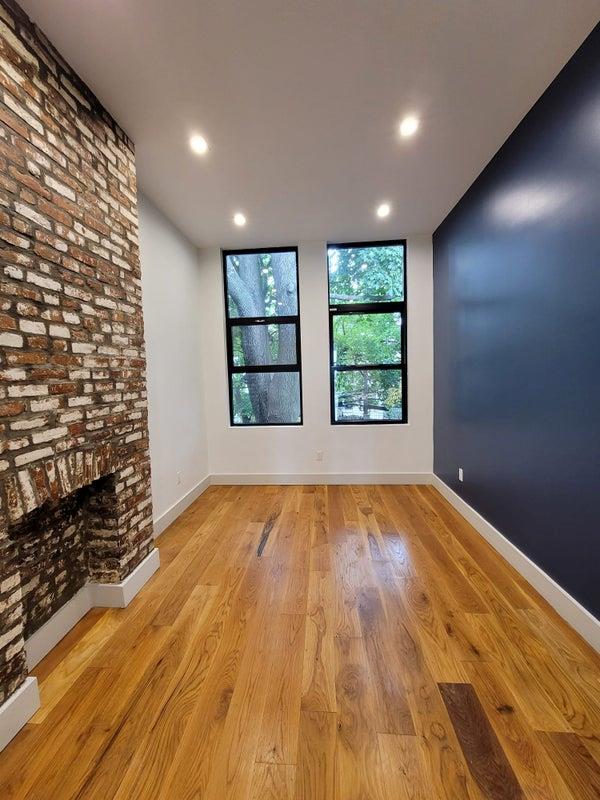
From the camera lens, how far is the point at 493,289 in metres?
2.42

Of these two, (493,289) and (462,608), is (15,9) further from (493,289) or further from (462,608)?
(462,608)

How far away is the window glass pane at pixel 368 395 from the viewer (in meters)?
3.98

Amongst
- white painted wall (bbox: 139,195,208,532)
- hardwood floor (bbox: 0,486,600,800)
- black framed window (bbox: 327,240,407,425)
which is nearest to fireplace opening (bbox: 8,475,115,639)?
hardwood floor (bbox: 0,486,600,800)

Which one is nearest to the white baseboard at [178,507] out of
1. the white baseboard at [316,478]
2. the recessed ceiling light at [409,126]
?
the white baseboard at [316,478]

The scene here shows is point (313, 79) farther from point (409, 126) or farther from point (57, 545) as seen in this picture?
point (57, 545)

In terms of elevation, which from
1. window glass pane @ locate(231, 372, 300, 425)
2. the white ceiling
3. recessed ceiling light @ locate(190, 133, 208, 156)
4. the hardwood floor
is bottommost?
the hardwood floor

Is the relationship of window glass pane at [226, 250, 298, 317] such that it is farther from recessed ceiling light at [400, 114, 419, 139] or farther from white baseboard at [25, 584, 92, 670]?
white baseboard at [25, 584, 92, 670]

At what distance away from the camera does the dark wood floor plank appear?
1.04 m

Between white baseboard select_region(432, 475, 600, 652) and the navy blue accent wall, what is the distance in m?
0.05

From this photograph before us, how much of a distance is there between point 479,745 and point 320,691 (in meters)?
0.58

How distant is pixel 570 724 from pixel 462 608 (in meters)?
0.63

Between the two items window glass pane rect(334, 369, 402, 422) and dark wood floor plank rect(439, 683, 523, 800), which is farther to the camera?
window glass pane rect(334, 369, 402, 422)

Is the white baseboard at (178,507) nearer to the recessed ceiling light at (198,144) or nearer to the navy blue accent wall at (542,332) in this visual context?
the navy blue accent wall at (542,332)

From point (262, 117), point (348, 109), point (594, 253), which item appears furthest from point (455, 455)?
point (262, 117)
